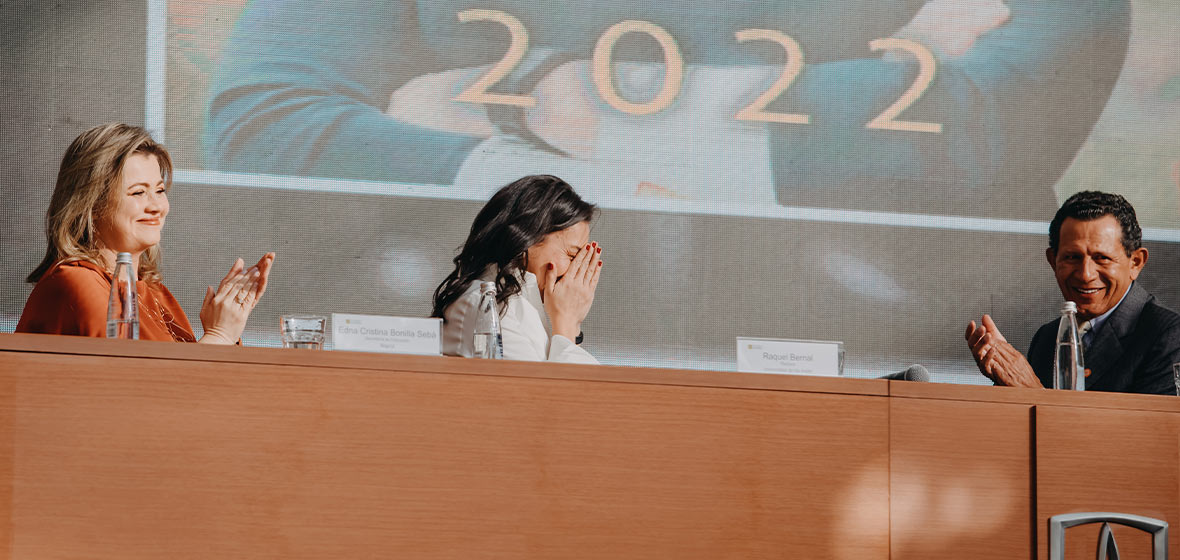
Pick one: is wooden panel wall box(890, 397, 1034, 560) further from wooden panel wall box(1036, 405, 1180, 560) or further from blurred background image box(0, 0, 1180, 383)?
blurred background image box(0, 0, 1180, 383)

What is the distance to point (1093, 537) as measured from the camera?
167 cm

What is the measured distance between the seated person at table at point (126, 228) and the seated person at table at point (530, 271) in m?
0.40

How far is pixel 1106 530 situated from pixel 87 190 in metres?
1.77

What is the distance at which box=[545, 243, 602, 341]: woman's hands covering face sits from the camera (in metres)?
2.09

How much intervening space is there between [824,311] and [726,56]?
773mm

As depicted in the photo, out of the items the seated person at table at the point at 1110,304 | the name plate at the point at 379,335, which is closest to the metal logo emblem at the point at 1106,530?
the seated person at table at the point at 1110,304

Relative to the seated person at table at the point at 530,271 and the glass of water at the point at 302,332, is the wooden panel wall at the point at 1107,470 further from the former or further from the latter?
the glass of water at the point at 302,332

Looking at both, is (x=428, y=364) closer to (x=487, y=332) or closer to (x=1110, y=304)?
(x=487, y=332)

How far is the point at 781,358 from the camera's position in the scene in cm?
169

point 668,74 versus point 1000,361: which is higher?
point 668,74

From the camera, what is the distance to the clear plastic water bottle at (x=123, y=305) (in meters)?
1.48

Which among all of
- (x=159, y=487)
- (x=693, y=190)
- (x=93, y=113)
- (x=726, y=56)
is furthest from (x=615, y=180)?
(x=159, y=487)

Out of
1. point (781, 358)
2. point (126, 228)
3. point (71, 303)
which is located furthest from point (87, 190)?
point (781, 358)

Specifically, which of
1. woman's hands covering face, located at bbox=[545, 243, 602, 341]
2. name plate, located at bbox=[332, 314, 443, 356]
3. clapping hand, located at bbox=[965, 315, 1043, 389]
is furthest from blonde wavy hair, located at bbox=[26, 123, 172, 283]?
clapping hand, located at bbox=[965, 315, 1043, 389]
